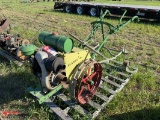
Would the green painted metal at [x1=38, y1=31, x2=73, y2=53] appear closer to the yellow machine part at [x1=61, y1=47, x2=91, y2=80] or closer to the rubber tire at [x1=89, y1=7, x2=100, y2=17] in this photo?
the yellow machine part at [x1=61, y1=47, x2=91, y2=80]

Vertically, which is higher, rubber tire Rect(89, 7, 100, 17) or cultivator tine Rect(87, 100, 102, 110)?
rubber tire Rect(89, 7, 100, 17)

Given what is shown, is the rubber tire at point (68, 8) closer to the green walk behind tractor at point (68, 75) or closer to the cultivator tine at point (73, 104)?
the green walk behind tractor at point (68, 75)

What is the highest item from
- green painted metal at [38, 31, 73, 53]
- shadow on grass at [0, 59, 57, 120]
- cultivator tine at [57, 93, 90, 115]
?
green painted metal at [38, 31, 73, 53]

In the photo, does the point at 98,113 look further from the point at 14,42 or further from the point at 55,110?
the point at 14,42

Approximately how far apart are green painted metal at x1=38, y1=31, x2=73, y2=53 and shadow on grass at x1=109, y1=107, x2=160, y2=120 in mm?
1432

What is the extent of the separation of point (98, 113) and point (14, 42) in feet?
11.0

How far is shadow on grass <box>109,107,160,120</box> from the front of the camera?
362 cm

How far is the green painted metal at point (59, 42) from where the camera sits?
3.73 m

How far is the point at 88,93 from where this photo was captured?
157 inches

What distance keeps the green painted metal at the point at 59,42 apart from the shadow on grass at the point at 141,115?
56.4 inches

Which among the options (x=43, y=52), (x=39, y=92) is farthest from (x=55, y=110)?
(x=43, y=52)

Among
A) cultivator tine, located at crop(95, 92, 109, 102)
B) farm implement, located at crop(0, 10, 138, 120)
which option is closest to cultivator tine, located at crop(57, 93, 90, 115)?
farm implement, located at crop(0, 10, 138, 120)

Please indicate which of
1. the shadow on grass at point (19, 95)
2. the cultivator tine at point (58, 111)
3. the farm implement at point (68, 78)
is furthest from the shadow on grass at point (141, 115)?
→ the shadow on grass at point (19, 95)

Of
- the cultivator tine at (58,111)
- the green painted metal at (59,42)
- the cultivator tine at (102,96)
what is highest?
the green painted metal at (59,42)
